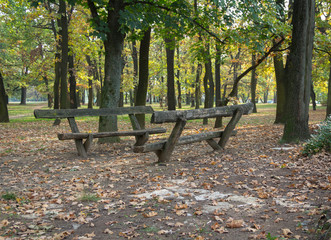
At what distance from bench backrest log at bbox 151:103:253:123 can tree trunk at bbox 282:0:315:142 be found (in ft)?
4.28

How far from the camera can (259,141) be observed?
32.6 ft

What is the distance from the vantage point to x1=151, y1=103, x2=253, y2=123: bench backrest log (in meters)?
6.39

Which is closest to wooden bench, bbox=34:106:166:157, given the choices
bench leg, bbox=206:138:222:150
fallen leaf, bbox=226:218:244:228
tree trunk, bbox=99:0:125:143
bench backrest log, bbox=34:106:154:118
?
bench backrest log, bbox=34:106:154:118

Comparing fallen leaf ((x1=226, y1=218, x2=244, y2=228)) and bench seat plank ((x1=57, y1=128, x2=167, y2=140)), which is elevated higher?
bench seat plank ((x1=57, y1=128, x2=167, y2=140))

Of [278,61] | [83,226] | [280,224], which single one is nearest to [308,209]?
[280,224]

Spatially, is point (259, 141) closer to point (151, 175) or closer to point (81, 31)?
point (151, 175)

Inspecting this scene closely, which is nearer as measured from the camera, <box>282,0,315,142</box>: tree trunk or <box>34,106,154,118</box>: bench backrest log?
<box>34,106,154,118</box>: bench backrest log

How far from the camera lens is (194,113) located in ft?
Answer: 23.5

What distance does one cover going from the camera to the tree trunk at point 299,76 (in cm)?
847

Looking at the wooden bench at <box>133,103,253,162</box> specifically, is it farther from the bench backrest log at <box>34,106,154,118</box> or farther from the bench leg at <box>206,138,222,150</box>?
the bench backrest log at <box>34,106,154,118</box>

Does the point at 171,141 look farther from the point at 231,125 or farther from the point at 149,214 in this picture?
the point at 149,214

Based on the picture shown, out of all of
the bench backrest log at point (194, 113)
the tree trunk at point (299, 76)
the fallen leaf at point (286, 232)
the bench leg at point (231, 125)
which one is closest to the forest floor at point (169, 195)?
the fallen leaf at point (286, 232)

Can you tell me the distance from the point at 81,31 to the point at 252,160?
17.5m

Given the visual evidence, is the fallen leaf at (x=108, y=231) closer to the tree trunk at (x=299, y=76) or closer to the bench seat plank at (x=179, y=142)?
the bench seat plank at (x=179, y=142)
